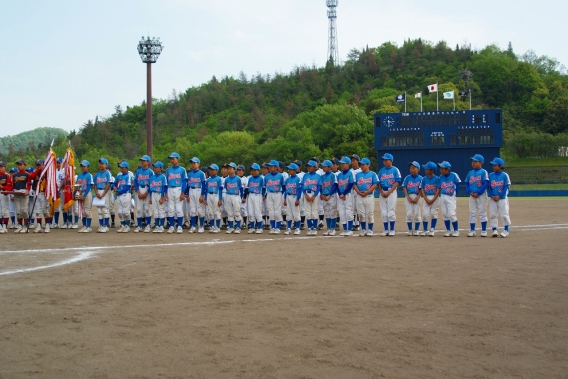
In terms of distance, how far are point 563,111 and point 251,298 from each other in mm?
76287

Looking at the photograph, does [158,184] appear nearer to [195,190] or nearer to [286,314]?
[195,190]

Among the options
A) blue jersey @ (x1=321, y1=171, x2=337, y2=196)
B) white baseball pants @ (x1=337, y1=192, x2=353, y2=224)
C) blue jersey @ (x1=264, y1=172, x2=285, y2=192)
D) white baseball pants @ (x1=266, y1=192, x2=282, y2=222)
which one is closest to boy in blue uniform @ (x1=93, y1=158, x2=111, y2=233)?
blue jersey @ (x1=264, y1=172, x2=285, y2=192)

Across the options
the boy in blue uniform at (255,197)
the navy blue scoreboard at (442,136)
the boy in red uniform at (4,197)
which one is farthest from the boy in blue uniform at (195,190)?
the navy blue scoreboard at (442,136)

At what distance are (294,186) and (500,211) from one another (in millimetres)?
5497

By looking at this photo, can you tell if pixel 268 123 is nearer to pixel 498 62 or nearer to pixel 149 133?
pixel 498 62

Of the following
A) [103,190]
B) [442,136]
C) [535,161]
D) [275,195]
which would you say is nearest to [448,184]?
[275,195]

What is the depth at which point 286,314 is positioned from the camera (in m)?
6.07

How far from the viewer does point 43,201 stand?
56.4ft

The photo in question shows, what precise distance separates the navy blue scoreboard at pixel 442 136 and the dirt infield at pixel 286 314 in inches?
1169

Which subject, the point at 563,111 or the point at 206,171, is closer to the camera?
the point at 206,171

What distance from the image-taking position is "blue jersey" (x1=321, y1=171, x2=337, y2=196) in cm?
1539

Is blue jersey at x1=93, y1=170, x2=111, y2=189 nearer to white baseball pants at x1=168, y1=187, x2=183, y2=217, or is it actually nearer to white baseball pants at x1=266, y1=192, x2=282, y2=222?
white baseball pants at x1=168, y1=187, x2=183, y2=217

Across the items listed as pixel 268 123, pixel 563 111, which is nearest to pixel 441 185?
pixel 563 111

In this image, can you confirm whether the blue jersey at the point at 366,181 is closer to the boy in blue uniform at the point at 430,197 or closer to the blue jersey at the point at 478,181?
the boy in blue uniform at the point at 430,197
